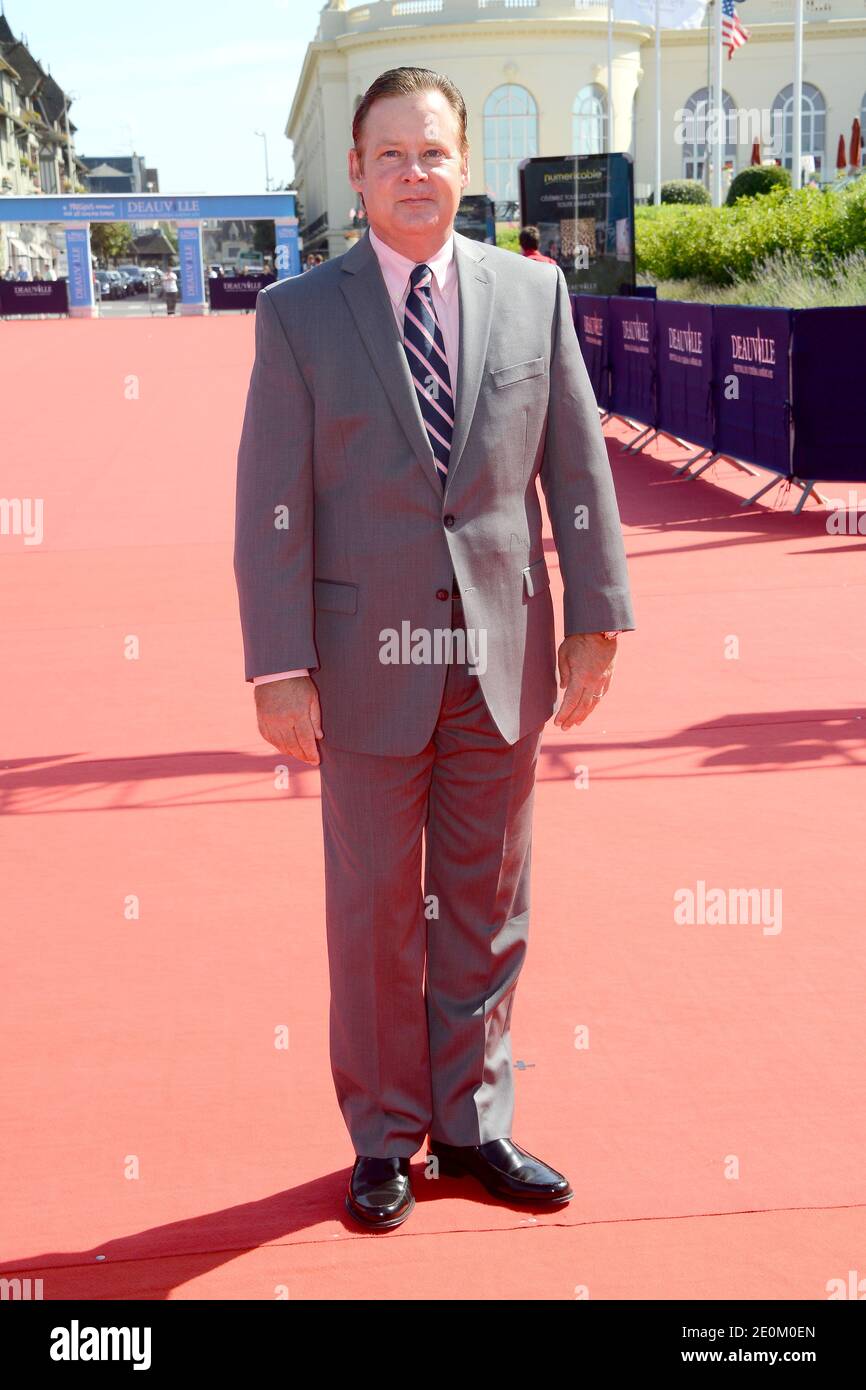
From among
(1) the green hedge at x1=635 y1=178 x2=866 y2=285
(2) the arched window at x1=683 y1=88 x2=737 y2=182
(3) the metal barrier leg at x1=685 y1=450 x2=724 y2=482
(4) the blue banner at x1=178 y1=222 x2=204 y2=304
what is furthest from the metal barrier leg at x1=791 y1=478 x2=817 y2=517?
(2) the arched window at x1=683 y1=88 x2=737 y2=182

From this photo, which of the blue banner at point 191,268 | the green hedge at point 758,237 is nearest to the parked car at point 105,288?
→ the blue banner at point 191,268

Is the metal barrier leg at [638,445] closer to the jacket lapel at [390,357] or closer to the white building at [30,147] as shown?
the jacket lapel at [390,357]

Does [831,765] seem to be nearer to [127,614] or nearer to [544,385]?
[544,385]

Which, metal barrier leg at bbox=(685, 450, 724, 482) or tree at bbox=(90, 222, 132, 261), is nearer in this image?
metal barrier leg at bbox=(685, 450, 724, 482)

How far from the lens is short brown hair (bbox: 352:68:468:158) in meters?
3.19

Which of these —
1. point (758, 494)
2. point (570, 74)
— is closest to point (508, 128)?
point (570, 74)

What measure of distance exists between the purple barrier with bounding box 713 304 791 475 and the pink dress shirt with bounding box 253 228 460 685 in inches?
372

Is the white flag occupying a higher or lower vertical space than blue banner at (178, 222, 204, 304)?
higher

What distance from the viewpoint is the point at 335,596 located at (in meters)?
3.36

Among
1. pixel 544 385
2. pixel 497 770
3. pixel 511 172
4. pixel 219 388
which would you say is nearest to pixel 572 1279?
pixel 497 770

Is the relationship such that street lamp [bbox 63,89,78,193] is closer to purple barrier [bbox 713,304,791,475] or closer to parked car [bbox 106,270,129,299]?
parked car [bbox 106,270,129,299]
